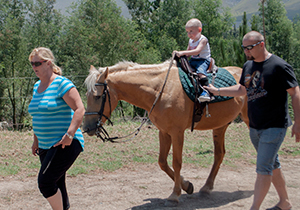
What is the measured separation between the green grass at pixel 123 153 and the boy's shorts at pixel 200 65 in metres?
2.61

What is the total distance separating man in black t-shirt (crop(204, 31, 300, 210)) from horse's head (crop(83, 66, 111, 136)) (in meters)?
1.96

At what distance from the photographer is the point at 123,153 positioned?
7156mm

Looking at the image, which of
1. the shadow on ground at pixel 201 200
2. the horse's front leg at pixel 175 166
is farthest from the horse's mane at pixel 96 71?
the shadow on ground at pixel 201 200

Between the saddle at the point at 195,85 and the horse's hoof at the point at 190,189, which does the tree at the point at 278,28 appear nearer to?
the saddle at the point at 195,85

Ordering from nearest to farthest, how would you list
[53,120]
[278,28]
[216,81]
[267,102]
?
1. [53,120]
2. [267,102]
3. [216,81]
4. [278,28]

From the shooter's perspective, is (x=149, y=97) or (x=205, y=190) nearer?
(x=149, y=97)

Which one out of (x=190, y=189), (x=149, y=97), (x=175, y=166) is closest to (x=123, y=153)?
(x=190, y=189)

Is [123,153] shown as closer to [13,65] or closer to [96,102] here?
[96,102]

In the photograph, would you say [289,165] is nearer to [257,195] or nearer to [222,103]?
[222,103]

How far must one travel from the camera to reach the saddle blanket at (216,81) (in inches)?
A: 177

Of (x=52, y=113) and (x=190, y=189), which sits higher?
(x=52, y=113)

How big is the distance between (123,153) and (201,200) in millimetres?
2902

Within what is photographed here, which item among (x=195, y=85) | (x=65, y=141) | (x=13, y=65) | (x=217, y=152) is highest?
(x=195, y=85)

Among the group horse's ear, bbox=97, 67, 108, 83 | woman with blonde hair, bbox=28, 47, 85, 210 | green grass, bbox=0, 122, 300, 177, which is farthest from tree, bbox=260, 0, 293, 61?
woman with blonde hair, bbox=28, 47, 85, 210
